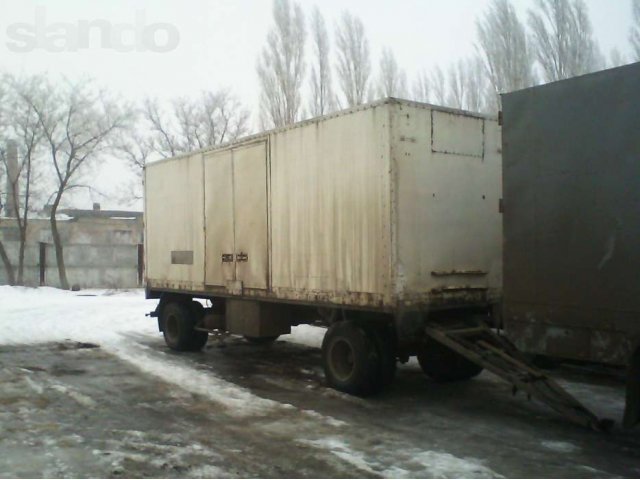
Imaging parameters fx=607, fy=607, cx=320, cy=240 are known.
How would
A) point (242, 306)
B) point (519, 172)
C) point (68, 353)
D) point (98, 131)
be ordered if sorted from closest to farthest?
point (519, 172)
point (242, 306)
point (68, 353)
point (98, 131)

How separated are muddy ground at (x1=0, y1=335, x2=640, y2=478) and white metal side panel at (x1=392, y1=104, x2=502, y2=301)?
157 cm

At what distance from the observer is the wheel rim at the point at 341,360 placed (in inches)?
309

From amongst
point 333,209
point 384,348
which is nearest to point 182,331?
point 333,209

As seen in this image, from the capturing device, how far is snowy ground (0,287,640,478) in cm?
514

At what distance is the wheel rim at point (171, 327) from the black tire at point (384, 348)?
17.1ft

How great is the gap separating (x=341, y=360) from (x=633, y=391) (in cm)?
378

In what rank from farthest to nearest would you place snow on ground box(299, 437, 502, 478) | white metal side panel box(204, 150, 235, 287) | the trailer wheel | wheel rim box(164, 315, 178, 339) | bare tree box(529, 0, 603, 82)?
bare tree box(529, 0, 603, 82) → wheel rim box(164, 315, 178, 339) → the trailer wheel → white metal side panel box(204, 150, 235, 287) → snow on ground box(299, 437, 502, 478)

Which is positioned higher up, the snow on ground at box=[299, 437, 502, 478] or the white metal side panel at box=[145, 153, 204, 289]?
the white metal side panel at box=[145, 153, 204, 289]

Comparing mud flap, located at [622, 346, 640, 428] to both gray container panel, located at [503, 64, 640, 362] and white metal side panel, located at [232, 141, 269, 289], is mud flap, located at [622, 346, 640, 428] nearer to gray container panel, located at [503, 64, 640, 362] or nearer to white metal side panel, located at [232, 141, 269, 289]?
gray container panel, located at [503, 64, 640, 362]

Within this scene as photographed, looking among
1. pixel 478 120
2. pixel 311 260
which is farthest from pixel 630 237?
pixel 311 260

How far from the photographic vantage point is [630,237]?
195 inches

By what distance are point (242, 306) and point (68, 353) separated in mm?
3904

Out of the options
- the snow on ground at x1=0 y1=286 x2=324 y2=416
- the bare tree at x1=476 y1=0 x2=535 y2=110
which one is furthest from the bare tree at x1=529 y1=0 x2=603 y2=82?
the snow on ground at x1=0 y1=286 x2=324 y2=416

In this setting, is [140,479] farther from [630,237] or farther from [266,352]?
[266,352]
